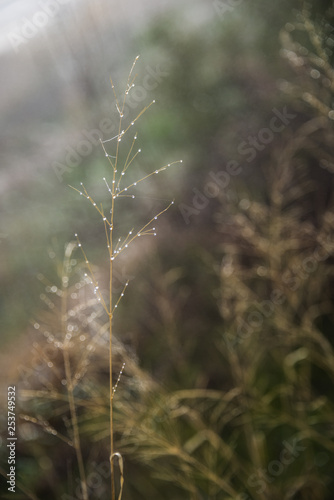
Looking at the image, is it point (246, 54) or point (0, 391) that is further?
point (246, 54)

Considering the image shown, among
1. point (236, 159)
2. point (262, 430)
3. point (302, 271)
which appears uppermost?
point (236, 159)

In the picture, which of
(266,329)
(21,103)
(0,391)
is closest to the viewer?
(0,391)

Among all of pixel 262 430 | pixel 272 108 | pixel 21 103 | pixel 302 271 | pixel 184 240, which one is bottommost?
pixel 262 430

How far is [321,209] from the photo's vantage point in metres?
1.33

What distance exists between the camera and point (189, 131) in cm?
144

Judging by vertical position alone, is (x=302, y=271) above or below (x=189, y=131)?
below

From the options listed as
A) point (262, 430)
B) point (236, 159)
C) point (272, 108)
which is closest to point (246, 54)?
point (272, 108)

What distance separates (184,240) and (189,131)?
34cm

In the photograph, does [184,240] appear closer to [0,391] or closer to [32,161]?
[32,161]

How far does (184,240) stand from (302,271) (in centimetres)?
44

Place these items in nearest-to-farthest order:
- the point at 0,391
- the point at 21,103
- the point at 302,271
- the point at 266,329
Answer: the point at 302,271 < the point at 0,391 < the point at 266,329 < the point at 21,103

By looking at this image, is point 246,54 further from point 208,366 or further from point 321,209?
point 208,366

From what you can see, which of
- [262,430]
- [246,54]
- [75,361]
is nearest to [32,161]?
[75,361]

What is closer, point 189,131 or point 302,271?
point 302,271
